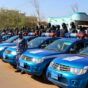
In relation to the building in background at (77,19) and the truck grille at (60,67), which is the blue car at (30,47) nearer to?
the truck grille at (60,67)

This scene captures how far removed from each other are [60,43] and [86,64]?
3842 mm

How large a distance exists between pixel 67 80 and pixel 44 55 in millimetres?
2725

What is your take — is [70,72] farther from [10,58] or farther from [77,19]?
[77,19]

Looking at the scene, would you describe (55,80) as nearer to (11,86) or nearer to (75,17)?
(11,86)

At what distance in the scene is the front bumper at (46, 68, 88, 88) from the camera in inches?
340

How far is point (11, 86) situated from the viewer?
35.5 ft

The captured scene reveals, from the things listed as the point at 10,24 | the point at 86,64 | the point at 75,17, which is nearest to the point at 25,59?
the point at 86,64

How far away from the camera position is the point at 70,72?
899 centimetres

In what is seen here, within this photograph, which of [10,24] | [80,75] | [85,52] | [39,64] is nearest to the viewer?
[80,75]

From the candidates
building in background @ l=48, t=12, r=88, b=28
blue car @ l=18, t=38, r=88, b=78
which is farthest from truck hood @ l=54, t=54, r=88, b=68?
building in background @ l=48, t=12, r=88, b=28

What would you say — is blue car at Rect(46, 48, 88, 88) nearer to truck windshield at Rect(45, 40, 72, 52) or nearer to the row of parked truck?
the row of parked truck

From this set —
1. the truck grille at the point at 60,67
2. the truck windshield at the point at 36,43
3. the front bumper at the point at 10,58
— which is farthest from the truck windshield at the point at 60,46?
the truck grille at the point at 60,67

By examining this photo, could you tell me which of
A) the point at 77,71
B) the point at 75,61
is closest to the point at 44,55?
the point at 75,61

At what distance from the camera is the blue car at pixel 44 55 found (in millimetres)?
11422
